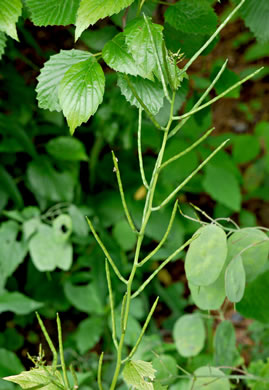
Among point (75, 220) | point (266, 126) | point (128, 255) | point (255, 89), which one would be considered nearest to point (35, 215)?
point (75, 220)

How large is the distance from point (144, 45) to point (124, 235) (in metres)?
0.91

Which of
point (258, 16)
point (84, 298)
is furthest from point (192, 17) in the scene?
point (84, 298)

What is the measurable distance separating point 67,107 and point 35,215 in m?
0.70

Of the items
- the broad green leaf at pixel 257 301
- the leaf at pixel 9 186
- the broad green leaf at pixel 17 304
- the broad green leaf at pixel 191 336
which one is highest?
the leaf at pixel 9 186

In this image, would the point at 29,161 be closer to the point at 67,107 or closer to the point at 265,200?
the point at 67,107

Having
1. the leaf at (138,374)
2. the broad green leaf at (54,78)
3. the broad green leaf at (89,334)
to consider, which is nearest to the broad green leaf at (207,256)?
the leaf at (138,374)

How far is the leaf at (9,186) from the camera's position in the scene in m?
1.31

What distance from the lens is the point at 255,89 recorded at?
2572 mm

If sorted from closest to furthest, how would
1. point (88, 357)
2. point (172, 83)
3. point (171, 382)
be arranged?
point (172, 83) → point (171, 382) → point (88, 357)

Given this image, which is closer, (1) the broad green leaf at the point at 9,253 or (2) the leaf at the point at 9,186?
(1) the broad green leaf at the point at 9,253

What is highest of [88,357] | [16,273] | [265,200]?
[16,273]

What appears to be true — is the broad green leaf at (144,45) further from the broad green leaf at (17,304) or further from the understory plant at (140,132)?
the broad green leaf at (17,304)

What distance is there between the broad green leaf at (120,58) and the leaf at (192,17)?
0.44 feet

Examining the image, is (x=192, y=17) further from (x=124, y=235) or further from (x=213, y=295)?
(x=124, y=235)
